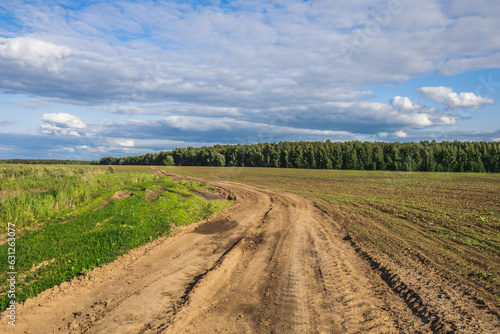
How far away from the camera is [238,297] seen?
20.1 ft

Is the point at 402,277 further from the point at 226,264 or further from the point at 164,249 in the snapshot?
the point at 164,249

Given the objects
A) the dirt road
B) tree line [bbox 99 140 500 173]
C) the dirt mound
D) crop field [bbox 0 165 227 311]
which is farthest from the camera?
tree line [bbox 99 140 500 173]

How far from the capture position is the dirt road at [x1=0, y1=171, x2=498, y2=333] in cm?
501

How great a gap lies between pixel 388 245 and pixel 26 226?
46.2 ft

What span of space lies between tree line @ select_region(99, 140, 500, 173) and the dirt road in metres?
83.5

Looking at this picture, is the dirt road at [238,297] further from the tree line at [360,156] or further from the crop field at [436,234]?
the tree line at [360,156]

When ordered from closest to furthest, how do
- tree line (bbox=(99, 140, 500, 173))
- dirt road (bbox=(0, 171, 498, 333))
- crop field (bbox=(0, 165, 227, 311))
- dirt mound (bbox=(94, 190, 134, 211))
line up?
dirt road (bbox=(0, 171, 498, 333)), crop field (bbox=(0, 165, 227, 311)), dirt mound (bbox=(94, 190, 134, 211)), tree line (bbox=(99, 140, 500, 173))

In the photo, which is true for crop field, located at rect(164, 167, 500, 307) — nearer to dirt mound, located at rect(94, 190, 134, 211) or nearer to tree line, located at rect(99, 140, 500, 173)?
dirt mound, located at rect(94, 190, 134, 211)

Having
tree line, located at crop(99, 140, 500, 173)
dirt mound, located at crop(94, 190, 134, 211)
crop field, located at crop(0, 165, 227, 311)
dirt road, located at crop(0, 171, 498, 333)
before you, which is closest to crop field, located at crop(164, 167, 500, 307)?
dirt road, located at crop(0, 171, 498, 333)

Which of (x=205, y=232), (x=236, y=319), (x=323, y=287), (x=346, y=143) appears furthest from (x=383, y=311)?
(x=346, y=143)

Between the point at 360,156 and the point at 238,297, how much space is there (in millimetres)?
89594

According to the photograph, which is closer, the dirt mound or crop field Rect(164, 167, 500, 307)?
crop field Rect(164, 167, 500, 307)

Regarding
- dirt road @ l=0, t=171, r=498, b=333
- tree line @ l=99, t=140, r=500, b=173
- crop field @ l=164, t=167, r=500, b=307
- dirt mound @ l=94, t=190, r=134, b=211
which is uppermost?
tree line @ l=99, t=140, r=500, b=173

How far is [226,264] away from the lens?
7.92 meters
